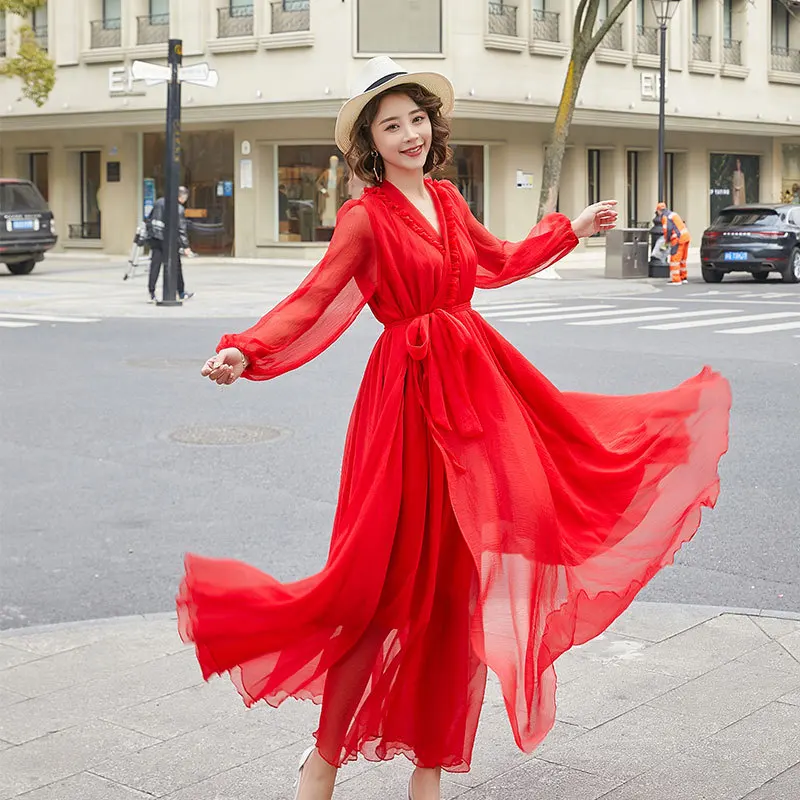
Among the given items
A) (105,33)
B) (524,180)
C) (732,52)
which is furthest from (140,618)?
(732,52)

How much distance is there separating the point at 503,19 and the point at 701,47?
7.97 metres

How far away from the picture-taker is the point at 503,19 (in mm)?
35562

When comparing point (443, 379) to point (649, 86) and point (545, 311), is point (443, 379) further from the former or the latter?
point (649, 86)

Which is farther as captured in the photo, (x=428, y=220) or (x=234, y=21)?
(x=234, y=21)

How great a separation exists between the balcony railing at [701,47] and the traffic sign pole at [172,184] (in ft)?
75.7

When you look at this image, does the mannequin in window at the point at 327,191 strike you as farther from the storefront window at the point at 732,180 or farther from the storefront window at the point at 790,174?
the storefront window at the point at 790,174

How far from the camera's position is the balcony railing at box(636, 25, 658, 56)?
3869 centimetres

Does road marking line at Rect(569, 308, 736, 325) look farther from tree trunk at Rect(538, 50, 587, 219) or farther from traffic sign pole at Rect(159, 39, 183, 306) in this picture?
tree trunk at Rect(538, 50, 587, 219)

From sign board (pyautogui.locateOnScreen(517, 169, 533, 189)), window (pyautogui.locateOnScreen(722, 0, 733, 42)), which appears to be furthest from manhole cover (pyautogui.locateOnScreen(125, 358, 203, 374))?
window (pyautogui.locateOnScreen(722, 0, 733, 42))

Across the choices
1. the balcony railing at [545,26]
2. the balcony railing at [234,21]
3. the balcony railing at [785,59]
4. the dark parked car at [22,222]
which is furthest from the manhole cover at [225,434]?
the balcony railing at [785,59]

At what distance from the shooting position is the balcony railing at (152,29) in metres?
36.8

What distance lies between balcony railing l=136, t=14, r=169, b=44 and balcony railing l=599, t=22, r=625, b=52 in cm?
1124

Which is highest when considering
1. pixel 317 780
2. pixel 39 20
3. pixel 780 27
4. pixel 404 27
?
pixel 780 27

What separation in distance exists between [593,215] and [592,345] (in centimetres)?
1128
